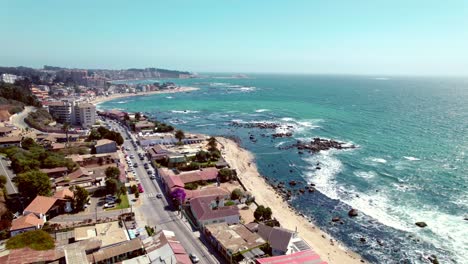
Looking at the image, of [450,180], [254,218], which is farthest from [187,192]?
[450,180]

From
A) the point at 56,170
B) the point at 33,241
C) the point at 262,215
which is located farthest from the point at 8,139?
the point at 262,215

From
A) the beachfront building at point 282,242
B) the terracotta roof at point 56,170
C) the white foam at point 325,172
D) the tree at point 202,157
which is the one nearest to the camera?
the beachfront building at point 282,242

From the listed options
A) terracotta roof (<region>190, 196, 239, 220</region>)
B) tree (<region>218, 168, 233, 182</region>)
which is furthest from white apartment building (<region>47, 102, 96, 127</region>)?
terracotta roof (<region>190, 196, 239, 220</region>)

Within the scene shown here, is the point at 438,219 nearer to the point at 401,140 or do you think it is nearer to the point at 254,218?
the point at 254,218

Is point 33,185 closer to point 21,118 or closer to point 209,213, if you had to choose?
point 209,213

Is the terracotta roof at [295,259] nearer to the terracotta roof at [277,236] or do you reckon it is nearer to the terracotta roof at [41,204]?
the terracotta roof at [277,236]

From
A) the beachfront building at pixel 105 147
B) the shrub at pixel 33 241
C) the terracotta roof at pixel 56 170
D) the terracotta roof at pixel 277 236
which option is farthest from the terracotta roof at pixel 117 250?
the beachfront building at pixel 105 147
